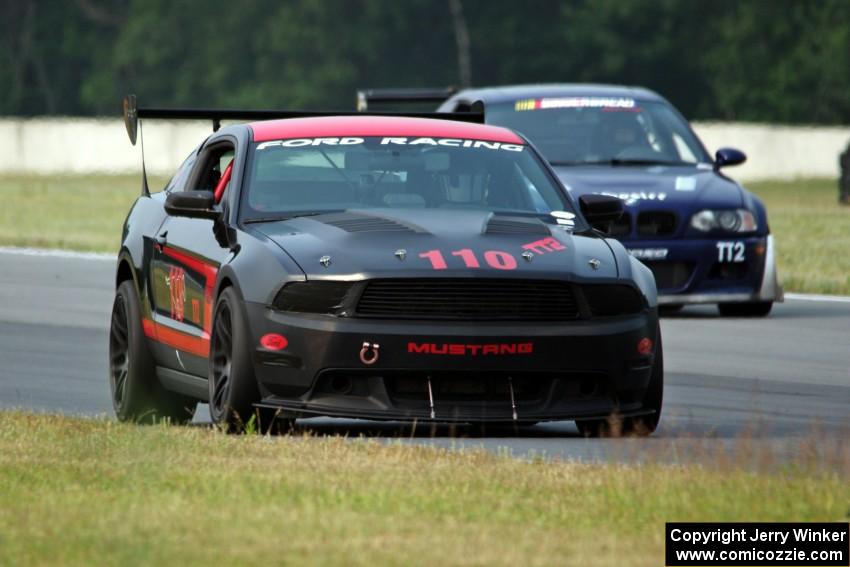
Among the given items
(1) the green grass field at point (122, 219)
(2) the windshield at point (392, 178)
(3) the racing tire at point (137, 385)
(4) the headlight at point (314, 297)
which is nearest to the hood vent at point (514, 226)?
(2) the windshield at point (392, 178)

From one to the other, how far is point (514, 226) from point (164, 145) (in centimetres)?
4463

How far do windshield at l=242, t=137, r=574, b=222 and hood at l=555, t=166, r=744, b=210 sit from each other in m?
5.52

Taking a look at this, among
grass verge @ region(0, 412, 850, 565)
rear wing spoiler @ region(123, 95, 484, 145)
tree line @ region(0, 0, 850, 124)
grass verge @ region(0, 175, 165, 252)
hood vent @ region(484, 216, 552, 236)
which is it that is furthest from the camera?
tree line @ region(0, 0, 850, 124)

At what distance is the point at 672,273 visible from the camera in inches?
653

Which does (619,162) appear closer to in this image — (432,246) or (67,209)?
(432,246)

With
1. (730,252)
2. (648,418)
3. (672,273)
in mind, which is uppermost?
(648,418)

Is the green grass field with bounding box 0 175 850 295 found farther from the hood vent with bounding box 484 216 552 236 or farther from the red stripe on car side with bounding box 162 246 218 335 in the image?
the red stripe on car side with bounding box 162 246 218 335

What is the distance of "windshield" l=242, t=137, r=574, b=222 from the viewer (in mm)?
10328

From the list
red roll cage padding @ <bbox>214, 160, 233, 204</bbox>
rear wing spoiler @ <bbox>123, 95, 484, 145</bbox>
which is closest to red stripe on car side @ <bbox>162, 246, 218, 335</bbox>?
red roll cage padding @ <bbox>214, 160, 233, 204</bbox>

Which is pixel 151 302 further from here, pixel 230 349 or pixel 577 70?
pixel 577 70

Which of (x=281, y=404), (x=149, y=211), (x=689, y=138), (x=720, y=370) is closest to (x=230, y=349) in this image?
(x=281, y=404)

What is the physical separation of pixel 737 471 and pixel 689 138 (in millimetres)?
10312

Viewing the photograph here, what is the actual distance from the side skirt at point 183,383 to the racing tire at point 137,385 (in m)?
0.07

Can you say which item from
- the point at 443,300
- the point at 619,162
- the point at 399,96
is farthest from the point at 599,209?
the point at 399,96
